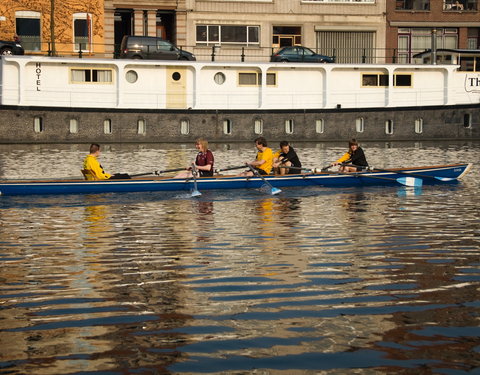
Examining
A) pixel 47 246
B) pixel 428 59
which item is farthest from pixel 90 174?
pixel 428 59

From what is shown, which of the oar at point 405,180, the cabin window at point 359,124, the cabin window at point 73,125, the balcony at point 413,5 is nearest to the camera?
the oar at point 405,180

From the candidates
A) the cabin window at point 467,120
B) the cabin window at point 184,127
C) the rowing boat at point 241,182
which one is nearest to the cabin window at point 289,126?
the cabin window at point 184,127

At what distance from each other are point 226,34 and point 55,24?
414 inches

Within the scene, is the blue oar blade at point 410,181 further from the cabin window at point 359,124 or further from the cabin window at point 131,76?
the cabin window at point 131,76

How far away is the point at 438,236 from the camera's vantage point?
1700 cm

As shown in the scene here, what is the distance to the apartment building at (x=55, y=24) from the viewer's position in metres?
53.3

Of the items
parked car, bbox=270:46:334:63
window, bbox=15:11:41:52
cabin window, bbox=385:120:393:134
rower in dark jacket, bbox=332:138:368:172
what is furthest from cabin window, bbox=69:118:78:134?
rower in dark jacket, bbox=332:138:368:172

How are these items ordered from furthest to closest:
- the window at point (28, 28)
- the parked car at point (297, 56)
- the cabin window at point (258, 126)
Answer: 1. the window at point (28, 28)
2. the parked car at point (297, 56)
3. the cabin window at point (258, 126)

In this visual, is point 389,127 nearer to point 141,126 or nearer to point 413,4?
point 141,126

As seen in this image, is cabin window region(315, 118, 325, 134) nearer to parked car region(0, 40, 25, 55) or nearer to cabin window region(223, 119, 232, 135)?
cabin window region(223, 119, 232, 135)

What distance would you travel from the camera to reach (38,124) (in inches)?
1716

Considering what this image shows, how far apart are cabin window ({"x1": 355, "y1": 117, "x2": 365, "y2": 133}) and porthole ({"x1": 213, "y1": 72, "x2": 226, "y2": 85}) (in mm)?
7396

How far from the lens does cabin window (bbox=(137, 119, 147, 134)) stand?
44.7m

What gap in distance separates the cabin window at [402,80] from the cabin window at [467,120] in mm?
3664
